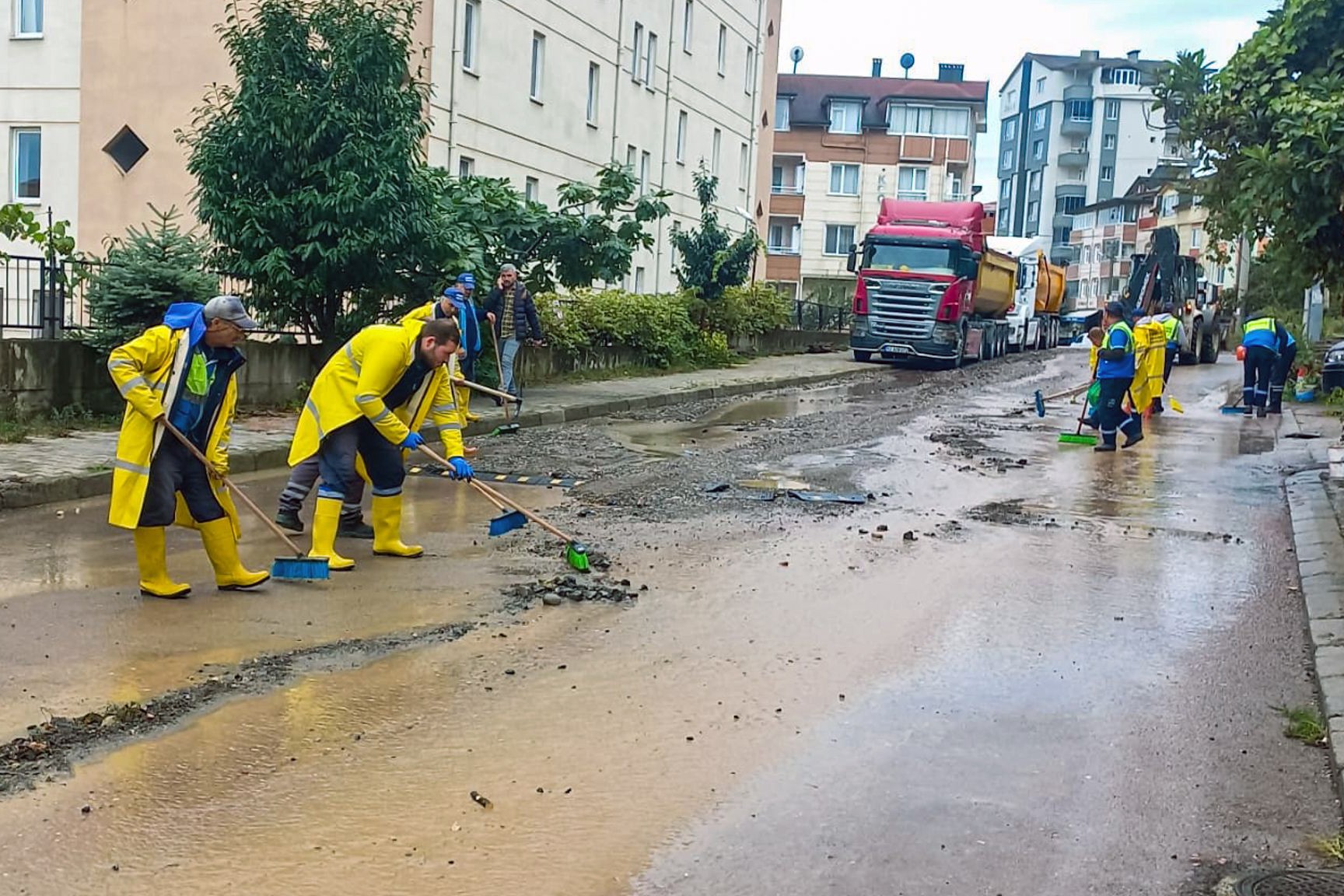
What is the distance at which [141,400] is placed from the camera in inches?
273

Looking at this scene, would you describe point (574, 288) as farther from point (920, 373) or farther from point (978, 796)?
point (978, 796)

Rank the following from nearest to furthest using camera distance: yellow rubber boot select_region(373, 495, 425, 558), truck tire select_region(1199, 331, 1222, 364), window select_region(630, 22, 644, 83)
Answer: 1. yellow rubber boot select_region(373, 495, 425, 558)
2. window select_region(630, 22, 644, 83)
3. truck tire select_region(1199, 331, 1222, 364)

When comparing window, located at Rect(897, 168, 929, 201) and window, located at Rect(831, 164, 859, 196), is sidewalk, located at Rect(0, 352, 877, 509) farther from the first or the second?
window, located at Rect(897, 168, 929, 201)

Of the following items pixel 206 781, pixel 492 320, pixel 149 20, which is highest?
pixel 149 20

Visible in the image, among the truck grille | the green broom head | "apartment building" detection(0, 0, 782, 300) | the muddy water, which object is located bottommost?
the muddy water

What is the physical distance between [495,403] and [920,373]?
14662 millimetres

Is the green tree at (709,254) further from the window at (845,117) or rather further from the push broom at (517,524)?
the window at (845,117)

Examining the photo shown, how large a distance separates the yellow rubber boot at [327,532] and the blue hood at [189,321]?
54.2 inches

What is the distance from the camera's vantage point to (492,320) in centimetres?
1777

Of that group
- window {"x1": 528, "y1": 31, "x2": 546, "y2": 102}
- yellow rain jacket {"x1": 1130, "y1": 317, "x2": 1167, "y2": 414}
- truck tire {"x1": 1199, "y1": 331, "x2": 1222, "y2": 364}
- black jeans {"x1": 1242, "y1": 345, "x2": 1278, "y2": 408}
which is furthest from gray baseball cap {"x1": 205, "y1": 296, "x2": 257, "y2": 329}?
truck tire {"x1": 1199, "y1": 331, "x2": 1222, "y2": 364}

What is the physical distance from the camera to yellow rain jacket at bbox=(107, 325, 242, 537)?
274 inches

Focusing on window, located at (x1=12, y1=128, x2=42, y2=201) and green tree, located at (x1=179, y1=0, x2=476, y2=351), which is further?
window, located at (x1=12, y1=128, x2=42, y2=201)

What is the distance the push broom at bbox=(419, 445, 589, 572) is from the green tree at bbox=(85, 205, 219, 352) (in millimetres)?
6071

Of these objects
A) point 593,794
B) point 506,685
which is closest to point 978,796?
point 593,794
